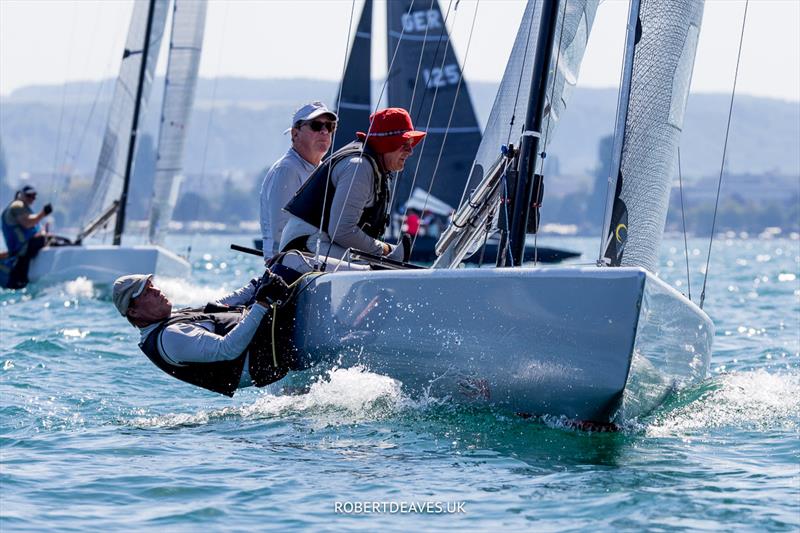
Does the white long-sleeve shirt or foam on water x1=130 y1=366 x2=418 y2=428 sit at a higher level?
the white long-sleeve shirt

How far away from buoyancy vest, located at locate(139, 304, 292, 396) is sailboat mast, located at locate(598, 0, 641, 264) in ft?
4.54

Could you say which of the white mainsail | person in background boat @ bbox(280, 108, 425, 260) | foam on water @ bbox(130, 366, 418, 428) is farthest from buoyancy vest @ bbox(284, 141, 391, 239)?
the white mainsail

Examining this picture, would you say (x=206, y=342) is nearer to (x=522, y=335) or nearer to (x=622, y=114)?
(x=522, y=335)

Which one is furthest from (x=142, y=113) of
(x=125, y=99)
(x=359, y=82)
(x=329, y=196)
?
(x=329, y=196)

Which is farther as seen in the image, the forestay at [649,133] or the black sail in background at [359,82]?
the black sail in background at [359,82]

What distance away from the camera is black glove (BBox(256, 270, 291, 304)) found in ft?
17.5

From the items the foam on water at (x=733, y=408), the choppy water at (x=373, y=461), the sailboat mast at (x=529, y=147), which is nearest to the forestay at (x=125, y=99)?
the choppy water at (x=373, y=461)

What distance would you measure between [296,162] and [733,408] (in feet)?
7.38

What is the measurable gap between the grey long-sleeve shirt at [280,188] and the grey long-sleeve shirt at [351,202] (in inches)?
17.2

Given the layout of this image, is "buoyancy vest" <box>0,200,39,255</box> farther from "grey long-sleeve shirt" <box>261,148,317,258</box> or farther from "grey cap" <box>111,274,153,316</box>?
"grey cap" <box>111,274,153,316</box>

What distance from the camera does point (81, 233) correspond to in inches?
674

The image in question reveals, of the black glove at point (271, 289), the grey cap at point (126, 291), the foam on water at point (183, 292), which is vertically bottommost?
the foam on water at point (183, 292)

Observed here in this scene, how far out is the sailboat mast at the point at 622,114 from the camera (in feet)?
16.8

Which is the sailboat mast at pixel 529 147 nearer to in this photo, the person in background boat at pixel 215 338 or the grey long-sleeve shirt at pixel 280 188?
the person in background boat at pixel 215 338
